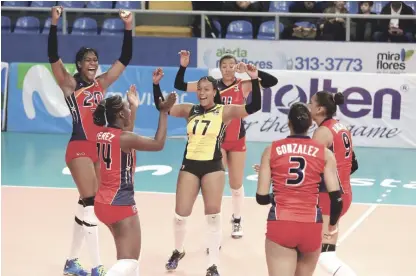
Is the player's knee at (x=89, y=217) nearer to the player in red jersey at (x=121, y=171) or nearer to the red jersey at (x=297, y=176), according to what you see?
the player in red jersey at (x=121, y=171)

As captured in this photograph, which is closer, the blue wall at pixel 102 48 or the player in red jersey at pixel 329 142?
the player in red jersey at pixel 329 142

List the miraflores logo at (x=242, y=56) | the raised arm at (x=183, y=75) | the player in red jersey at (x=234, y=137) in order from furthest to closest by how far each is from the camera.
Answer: the miraflores logo at (x=242, y=56) → the player in red jersey at (x=234, y=137) → the raised arm at (x=183, y=75)

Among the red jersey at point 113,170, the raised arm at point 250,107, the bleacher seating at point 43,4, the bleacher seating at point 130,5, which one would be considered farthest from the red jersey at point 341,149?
the bleacher seating at point 43,4

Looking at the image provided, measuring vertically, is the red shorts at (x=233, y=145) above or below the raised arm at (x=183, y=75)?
below

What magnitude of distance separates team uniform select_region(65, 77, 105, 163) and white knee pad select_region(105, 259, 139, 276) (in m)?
1.63

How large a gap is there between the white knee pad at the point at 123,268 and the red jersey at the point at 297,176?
1.32 metres

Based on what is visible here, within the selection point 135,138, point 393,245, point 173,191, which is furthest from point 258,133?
point 135,138

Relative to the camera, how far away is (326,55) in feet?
55.4

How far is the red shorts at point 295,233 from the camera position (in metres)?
6.16

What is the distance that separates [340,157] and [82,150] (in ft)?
8.52

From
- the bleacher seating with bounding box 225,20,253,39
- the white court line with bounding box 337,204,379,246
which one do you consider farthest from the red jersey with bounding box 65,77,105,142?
the bleacher seating with bounding box 225,20,253,39

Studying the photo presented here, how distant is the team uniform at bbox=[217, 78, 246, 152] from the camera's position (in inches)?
378

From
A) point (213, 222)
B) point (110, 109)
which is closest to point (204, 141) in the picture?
point (213, 222)

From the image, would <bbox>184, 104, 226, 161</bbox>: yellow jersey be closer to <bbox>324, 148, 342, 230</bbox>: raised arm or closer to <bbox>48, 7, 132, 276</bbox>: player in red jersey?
<bbox>48, 7, 132, 276</bbox>: player in red jersey
